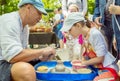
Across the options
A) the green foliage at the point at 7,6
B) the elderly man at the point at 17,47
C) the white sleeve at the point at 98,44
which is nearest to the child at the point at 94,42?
the white sleeve at the point at 98,44

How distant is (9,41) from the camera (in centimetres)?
215

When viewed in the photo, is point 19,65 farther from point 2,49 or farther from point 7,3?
point 7,3

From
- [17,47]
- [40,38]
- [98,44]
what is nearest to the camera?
[17,47]

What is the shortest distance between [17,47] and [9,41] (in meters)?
0.08

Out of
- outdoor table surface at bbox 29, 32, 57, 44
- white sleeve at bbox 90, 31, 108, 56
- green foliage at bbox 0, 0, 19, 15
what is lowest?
outdoor table surface at bbox 29, 32, 57, 44

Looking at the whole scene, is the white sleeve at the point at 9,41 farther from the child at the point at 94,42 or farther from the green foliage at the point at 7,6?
the green foliage at the point at 7,6

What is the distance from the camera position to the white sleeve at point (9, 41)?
2141mm

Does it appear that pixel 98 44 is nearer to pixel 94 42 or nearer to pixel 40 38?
pixel 94 42

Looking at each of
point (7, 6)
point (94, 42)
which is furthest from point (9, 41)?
point (7, 6)

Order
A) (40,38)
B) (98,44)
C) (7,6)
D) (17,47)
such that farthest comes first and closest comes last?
(7,6), (40,38), (98,44), (17,47)

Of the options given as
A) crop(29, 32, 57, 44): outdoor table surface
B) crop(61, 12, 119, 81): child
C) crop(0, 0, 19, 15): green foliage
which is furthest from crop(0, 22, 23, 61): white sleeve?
crop(0, 0, 19, 15): green foliage

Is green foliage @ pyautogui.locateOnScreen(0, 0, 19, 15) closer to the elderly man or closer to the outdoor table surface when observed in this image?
the outdoor table surface

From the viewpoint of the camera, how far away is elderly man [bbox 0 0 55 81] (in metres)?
2.14

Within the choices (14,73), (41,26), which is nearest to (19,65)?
(14,73)
